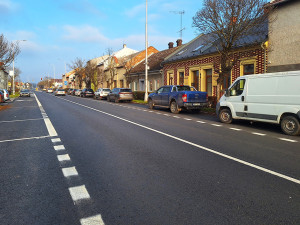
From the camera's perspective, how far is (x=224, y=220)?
2.83m

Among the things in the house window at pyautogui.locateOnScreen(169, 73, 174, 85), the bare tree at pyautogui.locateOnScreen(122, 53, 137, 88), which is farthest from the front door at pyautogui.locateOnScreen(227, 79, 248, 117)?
the bare tree at pyautogui.locateOnScreen(122, 53, 137, 88)

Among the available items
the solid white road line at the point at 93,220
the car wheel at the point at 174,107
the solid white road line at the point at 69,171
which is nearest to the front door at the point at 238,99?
the car wheel at the point at 174,107

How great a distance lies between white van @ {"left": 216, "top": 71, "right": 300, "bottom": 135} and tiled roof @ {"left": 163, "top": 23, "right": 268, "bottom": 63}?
549 cm

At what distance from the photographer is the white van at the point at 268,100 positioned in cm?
820

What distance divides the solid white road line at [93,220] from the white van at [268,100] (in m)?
7.63

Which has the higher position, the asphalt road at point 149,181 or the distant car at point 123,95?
the distant car at point 123,95

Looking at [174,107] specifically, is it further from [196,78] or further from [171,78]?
[171,78]

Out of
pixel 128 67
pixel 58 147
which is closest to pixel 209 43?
pixel 128 67

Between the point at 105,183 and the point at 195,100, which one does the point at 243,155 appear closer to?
the point at 105,183

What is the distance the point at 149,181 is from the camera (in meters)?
4.00

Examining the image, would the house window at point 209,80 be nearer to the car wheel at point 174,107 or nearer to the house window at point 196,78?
the house window at point 196,78

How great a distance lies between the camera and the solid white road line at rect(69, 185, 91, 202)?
342 centimetres

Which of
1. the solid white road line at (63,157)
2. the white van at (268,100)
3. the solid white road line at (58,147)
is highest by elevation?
the white van at (268,100)

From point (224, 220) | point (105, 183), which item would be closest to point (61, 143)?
point (105, 183)
